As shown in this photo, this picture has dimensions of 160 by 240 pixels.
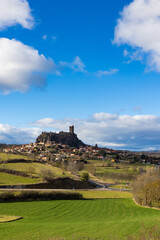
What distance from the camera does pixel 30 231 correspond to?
64.7ft

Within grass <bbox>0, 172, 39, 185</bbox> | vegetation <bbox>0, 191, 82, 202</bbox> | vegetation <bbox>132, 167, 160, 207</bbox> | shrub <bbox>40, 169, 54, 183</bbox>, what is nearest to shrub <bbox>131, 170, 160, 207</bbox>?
vegetation <bbox>132, 167, 160, 207</bbox>

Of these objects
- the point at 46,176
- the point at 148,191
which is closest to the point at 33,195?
the point at 148,191

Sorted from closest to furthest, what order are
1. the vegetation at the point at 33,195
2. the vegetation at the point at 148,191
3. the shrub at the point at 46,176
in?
the vegetation at the point at 33,195
the vegetation at the point at 148,191
the shrub at the point at 46,176

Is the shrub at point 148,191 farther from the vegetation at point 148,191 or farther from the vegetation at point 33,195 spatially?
the vegetation at point 33,195

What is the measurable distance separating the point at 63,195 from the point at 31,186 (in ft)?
47.8

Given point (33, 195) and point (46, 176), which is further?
point (46, 176)

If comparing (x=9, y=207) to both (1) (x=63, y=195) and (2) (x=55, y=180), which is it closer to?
(1) (x=63, y=195)

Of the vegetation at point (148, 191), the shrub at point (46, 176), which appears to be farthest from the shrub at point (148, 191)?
the shrub at point (46, 176)

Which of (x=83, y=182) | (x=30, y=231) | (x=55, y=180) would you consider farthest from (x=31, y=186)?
(x=30, y=231)

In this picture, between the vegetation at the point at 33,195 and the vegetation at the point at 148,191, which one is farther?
the vegetation at the point at 148,191

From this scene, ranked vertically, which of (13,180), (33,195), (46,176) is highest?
→ (46,176)

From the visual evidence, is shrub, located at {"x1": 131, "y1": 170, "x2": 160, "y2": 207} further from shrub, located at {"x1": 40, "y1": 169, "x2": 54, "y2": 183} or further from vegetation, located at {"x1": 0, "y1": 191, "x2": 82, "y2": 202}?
shrub, located at {"x1": 40, "y1": 169, "x2": 54, "y2": 183}

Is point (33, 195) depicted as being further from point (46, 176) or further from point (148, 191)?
point (46, 176)

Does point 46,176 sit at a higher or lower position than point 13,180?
higher
